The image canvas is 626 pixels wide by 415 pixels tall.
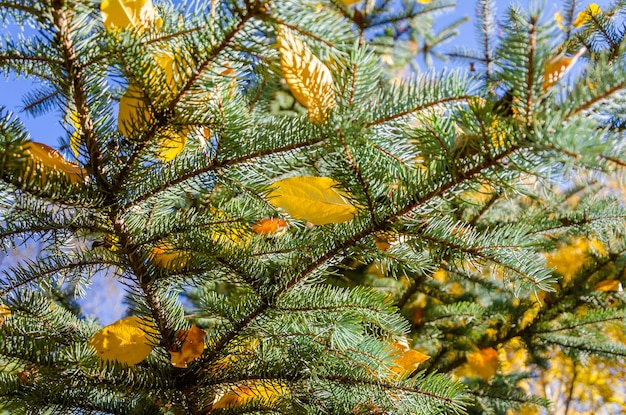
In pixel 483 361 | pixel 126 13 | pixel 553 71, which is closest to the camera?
pixel 553 71

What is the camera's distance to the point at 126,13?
56 centimetres

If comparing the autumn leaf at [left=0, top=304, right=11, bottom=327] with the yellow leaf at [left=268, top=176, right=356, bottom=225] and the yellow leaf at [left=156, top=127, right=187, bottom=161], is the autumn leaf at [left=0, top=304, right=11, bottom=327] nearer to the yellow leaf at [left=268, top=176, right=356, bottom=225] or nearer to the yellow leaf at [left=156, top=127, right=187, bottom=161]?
the yellow leaf at [left=156, top=127, right=187, bottom=161]

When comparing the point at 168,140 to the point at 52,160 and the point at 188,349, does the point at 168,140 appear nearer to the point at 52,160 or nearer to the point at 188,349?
the point at 52,160

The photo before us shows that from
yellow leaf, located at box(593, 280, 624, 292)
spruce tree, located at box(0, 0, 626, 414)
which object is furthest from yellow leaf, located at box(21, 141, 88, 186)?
yellow leaf, located at box(593, 280, 624, 292)

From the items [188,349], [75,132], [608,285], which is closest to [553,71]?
[75,132]

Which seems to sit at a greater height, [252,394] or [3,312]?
[3,312]

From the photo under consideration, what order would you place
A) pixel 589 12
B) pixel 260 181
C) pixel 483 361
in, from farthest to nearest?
pixel 483 361, pixel 589 12, pixel 260 181

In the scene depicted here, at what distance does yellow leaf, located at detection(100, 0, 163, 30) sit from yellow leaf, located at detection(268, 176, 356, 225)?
0.28 m

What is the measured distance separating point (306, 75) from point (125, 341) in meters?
0.57

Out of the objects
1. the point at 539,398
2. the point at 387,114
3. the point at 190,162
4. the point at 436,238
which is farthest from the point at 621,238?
the point at 190,162

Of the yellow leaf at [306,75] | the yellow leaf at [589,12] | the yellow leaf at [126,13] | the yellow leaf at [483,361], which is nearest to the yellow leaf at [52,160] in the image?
the yellow leaf at [126,13]

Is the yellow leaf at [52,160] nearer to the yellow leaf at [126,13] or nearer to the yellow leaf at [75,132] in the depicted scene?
the yellow leaf at [75,132]

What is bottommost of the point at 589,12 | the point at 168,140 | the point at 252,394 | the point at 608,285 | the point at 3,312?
the point at 252,394

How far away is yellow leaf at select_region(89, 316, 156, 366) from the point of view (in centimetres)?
77
